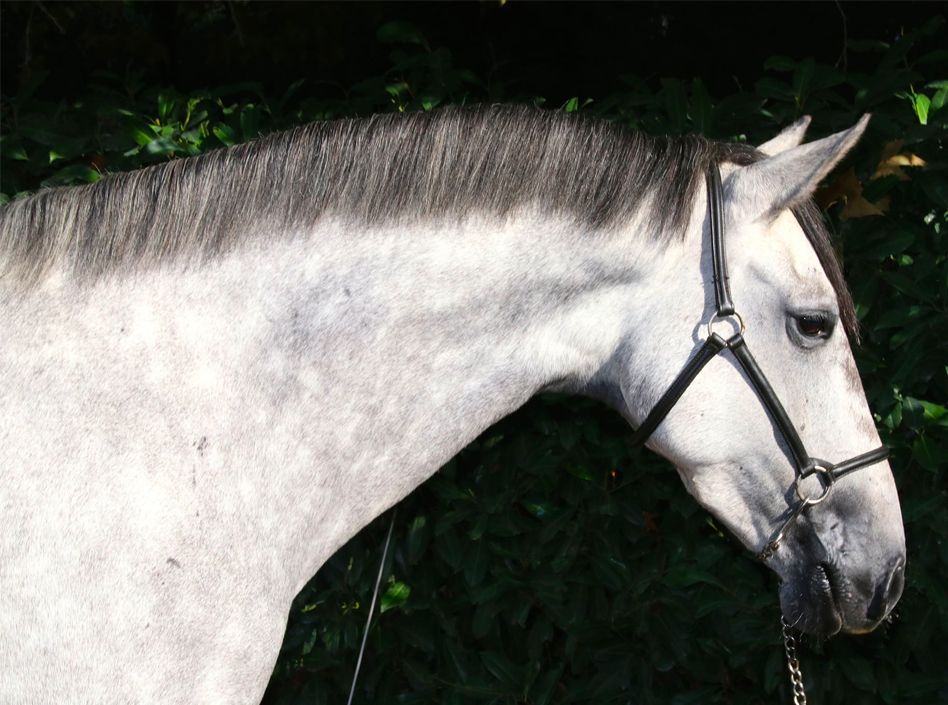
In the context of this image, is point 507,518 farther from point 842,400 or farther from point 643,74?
point 643,74

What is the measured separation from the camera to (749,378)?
192 centimetres

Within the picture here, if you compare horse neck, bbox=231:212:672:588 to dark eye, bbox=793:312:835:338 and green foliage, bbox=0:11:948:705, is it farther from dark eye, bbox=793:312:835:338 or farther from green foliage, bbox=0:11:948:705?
green foliage, bbox=0:11:948:705

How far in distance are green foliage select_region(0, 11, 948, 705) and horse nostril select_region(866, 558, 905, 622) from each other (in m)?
0.69

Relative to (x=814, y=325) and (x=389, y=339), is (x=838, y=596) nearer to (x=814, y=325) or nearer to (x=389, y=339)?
(x=814, y=325)

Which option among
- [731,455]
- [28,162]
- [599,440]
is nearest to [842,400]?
[731,455]

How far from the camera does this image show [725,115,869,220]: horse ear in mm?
1832

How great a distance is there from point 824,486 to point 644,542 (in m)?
1.07

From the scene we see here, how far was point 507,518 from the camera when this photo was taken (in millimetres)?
2895

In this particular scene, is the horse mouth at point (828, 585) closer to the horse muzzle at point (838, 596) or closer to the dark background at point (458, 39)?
the horse muzzle at point (838, 596)

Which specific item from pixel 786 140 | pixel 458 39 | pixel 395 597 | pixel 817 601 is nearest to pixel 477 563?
pixel 395 597

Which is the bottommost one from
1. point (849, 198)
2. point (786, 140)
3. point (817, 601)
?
point (817, 601)

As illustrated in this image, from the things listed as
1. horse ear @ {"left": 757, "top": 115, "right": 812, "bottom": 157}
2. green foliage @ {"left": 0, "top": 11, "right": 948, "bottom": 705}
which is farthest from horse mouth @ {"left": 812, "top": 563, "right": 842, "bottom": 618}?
horse ear @ {"left": 757, "top": 115, "right": 812, "bottom": 157}

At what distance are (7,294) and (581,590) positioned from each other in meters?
1.80

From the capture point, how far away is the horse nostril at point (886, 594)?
6.54ft
